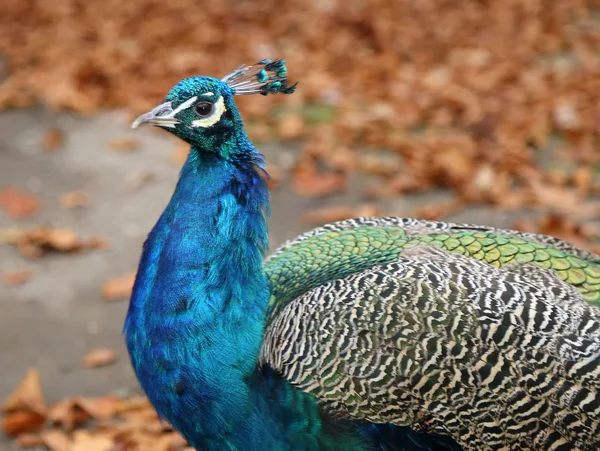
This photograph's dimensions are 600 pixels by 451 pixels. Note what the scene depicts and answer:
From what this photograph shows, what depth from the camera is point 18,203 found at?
4129 millimetres

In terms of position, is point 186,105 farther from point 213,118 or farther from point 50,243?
point 50,243

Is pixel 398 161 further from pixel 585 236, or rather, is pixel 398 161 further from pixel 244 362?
pixel 244 362

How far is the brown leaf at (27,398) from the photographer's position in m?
2.78

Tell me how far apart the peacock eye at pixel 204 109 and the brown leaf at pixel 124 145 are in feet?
9.00

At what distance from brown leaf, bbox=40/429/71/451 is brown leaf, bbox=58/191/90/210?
1.61 metres

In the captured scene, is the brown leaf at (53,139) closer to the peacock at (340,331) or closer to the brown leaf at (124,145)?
the brown leaf at (124,145)

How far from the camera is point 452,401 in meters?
1.82

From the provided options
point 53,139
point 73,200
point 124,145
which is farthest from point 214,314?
point 53,139

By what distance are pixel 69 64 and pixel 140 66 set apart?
474 mm

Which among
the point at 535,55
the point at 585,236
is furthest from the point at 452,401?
the point at 535,55

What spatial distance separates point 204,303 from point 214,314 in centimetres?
4

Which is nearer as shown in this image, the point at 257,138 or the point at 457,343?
the point at 457,343

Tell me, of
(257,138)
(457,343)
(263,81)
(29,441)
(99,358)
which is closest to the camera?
(457,343)

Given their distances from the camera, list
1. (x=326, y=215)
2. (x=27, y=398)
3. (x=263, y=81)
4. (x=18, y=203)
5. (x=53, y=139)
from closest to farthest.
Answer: (x=263, y=81) → (x=27, y=398) → (x=326, y=215) → (x=18, y=203) → (x=53, y=139)
